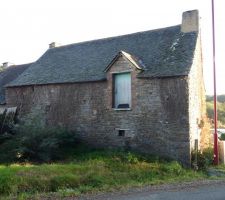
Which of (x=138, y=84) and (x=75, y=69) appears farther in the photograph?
(x=75, y=69)

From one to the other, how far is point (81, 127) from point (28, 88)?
5.73m

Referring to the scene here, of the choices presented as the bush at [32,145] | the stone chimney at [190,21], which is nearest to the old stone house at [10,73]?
the bush at [32,145]

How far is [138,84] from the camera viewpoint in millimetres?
19547

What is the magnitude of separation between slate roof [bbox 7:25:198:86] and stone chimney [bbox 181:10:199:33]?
0.33 metres

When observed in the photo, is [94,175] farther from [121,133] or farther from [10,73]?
[10,73]

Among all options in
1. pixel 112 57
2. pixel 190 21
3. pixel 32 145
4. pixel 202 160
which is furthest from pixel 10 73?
pixel 202 160

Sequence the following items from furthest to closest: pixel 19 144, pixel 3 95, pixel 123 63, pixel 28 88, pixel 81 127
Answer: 1. pixel 3 95
2. pixel 28 88
3. pixel 81 127
4. pixel 123 63
5. pixel 19 144

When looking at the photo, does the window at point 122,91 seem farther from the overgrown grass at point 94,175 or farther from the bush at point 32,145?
the bush at point 32,145

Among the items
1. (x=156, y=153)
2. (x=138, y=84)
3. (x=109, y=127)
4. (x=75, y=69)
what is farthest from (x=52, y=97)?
(x=156, y=153)

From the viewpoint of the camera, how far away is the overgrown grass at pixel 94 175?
40.1 ft

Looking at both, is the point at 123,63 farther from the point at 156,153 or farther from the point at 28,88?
the point at 28,88

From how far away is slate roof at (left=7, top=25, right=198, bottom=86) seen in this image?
19219 mm

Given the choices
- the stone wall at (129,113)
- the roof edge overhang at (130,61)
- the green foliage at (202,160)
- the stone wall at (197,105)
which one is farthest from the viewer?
the roof edge overhang at (130,61)

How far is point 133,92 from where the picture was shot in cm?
1970
